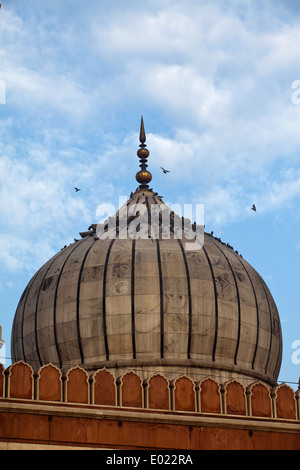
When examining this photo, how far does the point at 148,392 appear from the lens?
91.3 feet

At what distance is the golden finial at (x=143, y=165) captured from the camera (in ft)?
123

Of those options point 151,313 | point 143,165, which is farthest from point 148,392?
point 143,165

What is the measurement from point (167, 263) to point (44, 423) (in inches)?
282

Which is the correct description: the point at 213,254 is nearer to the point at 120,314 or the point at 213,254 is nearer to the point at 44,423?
the point at 120,314

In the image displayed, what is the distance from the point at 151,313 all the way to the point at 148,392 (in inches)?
157

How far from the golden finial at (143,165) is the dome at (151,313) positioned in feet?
12.5

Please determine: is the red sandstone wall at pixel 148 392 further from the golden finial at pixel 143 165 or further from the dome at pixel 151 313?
the golden finial at pixel 143 165

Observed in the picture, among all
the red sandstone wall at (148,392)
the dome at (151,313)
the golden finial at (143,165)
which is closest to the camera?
the red sandstone wall at (148,392)

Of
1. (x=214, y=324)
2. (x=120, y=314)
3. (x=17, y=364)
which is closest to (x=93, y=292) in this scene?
(x=120, y=314)

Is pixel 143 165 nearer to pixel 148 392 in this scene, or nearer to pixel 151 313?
pixel 151 313

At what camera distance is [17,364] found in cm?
2720

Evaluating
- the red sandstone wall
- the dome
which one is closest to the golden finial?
the dome

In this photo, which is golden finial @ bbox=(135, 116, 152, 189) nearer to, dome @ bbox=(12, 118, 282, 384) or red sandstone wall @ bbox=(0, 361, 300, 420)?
dome @ bbox=(12, 118, 282, 384)

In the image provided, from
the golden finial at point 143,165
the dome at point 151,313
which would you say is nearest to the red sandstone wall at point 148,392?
the dome at point 151,313
